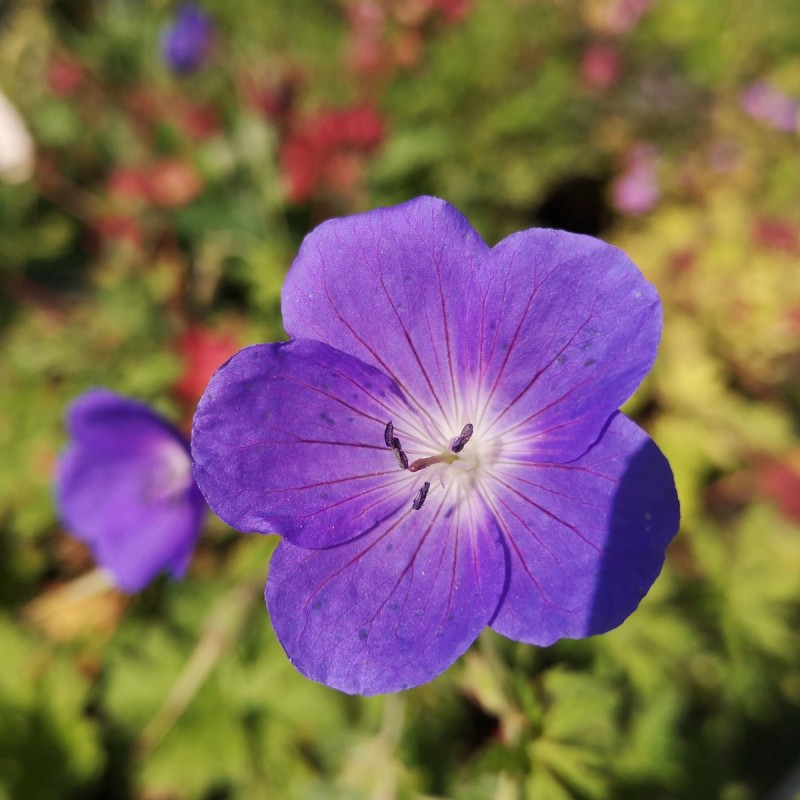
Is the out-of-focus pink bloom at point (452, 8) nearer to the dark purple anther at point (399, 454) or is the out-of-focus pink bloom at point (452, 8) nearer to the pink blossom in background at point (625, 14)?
the pink blossom in background at point (625, 14)

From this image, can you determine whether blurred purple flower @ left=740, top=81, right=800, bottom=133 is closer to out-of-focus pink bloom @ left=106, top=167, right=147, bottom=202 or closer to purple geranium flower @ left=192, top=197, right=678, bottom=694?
out-of-focus pink bloom @ left=106, top=167, right=147, bottom=202

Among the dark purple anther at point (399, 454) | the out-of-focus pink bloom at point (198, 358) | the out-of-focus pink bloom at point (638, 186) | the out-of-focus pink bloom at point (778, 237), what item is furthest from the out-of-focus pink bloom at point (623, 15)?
the dark purple anther at point (399, 454)

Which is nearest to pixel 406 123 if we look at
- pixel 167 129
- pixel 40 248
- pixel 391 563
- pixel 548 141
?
pixel 548 141

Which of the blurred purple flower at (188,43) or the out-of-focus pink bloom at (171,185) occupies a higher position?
the blurred purple flower at (188,43)

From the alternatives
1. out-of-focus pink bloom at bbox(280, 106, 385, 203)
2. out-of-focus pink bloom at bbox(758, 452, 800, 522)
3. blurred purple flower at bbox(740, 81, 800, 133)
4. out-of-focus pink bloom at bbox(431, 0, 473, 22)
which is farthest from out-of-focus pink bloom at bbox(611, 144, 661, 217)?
out-of-focus pink bloom at bbox(758, 452, 800, 522)

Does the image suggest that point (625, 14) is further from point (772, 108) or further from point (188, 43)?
point (188, 43)

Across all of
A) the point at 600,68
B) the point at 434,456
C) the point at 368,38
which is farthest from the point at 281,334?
the point at 600,68

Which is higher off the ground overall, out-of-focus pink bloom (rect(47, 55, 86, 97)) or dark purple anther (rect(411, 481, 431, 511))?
out-of-focus pink bloom (rect(47, 55, 86, 97))
